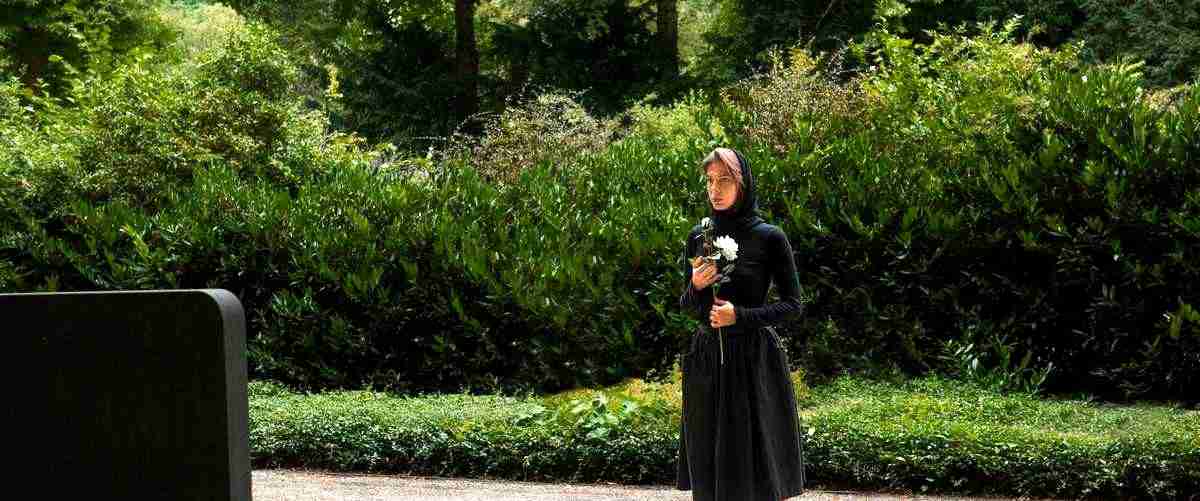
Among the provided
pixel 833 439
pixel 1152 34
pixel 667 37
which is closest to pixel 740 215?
pixel 833 439

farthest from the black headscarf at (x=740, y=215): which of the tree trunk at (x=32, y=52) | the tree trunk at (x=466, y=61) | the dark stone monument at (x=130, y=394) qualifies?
the tree trunk at (x=32, y=52)

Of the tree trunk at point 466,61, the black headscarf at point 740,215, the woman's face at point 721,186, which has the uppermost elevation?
the tree trunk at point 466,61

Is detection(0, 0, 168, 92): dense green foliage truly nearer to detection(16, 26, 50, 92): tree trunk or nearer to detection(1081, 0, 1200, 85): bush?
detection(16, 26, 50, 92): tree trunk

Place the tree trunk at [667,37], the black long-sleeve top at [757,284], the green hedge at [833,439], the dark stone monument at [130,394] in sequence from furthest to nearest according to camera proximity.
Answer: the tree trunk at [667,37], the green hedge at [833,439], the black long-sleeve top at [757,284], the dark stone monument at [130,394]

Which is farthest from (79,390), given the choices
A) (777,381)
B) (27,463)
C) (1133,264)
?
(1133,264)

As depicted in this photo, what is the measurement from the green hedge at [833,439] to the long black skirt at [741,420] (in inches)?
88.2

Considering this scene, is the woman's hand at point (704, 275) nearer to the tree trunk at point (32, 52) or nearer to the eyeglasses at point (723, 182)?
the eyeglasses at point (723, 182)

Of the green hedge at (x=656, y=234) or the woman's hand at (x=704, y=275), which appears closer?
the woman's hand at (x=704, y=275)

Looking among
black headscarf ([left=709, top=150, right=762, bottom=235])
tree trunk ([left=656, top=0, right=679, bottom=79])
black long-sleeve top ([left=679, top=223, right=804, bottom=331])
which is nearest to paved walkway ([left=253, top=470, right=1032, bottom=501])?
black long-sleeve top ([left=679, top=223, right=804, bottom=331])

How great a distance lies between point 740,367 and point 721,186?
770 mm

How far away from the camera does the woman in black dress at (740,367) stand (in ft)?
17.1

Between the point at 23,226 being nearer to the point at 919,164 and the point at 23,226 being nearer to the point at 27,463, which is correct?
the point at 919,164

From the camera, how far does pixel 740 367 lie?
5262 millimetres

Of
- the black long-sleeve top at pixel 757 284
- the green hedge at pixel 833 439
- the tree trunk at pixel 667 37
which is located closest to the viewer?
the black long-sleeve top at pixel 757 284
